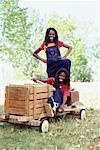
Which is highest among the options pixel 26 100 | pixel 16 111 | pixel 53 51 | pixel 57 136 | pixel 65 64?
pixel 53 51

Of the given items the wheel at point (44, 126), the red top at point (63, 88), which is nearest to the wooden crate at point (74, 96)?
the red top at point (63, 88)

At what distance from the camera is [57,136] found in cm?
289

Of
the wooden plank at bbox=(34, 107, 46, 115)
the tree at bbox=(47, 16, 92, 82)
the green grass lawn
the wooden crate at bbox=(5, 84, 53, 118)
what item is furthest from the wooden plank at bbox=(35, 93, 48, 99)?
the tree at bbox=(47, 16, 92, 82)

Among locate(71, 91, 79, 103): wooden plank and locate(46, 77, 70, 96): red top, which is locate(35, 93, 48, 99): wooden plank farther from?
locate(71, 91, 79, 103): wooden plank

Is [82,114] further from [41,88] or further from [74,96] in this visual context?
[41,88]

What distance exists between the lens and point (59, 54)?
336cm

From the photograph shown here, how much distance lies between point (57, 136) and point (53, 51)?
0.84 meters

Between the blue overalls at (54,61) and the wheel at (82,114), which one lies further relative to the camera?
the wheel at (82,114)

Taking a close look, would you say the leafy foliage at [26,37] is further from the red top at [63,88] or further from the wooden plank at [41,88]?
the wooden plank at [41,88]

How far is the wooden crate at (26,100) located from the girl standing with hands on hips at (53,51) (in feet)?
0.86

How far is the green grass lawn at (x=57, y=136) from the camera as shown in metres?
2.64

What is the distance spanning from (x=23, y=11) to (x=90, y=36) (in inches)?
27.3

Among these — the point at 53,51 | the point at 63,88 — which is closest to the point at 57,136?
the point at 63,88

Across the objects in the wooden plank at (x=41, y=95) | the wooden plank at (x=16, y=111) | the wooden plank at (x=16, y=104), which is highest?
the wooden plank at (x=41, y=95)
